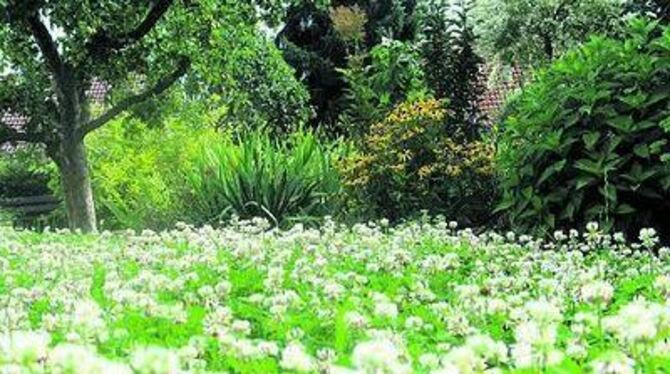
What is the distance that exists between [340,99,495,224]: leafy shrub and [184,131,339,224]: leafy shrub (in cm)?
97

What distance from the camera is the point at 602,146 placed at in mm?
6938

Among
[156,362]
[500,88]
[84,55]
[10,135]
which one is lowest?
[156,362]

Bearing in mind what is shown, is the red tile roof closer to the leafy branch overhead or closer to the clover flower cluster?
the leafy branch overhead

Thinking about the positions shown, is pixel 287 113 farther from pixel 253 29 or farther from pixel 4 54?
pixel 4 54

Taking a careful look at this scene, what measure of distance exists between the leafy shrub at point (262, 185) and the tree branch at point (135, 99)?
129 centimetres

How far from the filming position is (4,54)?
492 inches

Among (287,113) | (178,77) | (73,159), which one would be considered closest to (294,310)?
(73,159)

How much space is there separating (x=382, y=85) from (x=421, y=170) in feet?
9.59

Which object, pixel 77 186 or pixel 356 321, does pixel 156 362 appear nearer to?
pixel 356 321

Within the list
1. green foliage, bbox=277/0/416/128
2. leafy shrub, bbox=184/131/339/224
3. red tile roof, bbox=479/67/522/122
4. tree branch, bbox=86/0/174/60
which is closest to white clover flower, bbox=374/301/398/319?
leafy shrub, bbox=184/131/339/224

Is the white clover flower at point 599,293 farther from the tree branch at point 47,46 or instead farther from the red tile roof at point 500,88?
the red tile roof at point 500,88

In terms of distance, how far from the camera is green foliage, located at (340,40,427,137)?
37.4 feet

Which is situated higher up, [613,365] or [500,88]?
[500,88]

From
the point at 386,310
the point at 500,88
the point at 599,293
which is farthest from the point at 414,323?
the point at 500,88
